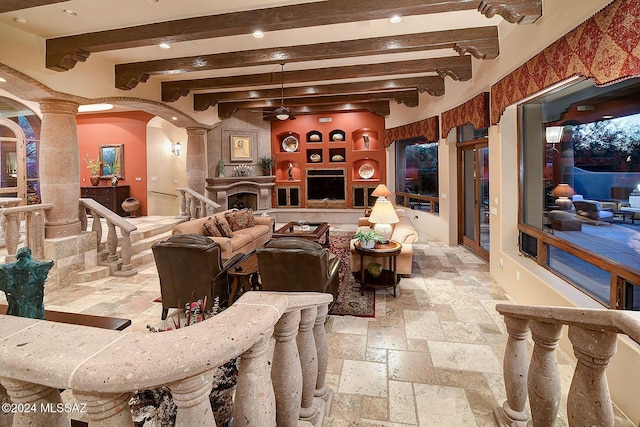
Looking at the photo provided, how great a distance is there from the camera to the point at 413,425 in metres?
2.04

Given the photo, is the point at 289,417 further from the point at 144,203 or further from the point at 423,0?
the point at 144,203

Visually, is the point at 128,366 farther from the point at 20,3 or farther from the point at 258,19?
the point at 20,3

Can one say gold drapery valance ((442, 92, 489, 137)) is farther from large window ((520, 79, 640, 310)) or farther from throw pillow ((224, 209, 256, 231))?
throw pillow ((224, 209, 256, 231))

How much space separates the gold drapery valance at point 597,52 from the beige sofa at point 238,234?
4.09 m

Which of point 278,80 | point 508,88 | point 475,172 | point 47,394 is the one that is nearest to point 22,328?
point 47,394

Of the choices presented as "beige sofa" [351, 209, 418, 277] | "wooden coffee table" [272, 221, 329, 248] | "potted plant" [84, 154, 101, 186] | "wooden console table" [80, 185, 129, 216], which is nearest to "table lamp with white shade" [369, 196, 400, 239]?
"beige sofa" [351, 209, 418, 277]

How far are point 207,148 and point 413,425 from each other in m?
8.14

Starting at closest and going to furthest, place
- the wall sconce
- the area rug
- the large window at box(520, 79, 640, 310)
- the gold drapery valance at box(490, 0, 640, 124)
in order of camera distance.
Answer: the gold drapery valance at box(490, 0, 640, 124) < the large window at box(520, 79, 640, 310) < the area rug < the wall sconce

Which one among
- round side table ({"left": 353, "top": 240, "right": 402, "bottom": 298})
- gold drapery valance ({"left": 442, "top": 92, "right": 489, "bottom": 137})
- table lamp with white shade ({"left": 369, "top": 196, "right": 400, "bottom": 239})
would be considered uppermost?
gold drapery valance ({"left": 442, "top": 92, "right": 489, "bottom": 137})

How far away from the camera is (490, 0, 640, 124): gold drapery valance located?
207 centimetres

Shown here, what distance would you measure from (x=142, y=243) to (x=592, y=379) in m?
6.28

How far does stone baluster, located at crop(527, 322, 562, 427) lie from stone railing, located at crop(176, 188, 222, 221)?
6817 mm

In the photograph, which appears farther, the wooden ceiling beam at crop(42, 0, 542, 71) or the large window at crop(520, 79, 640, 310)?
the wooden ceiling beam at crop(42, 0, 542, 71)

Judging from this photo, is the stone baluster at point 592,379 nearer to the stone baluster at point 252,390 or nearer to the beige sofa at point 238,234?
the stone baluster at point 252,390
